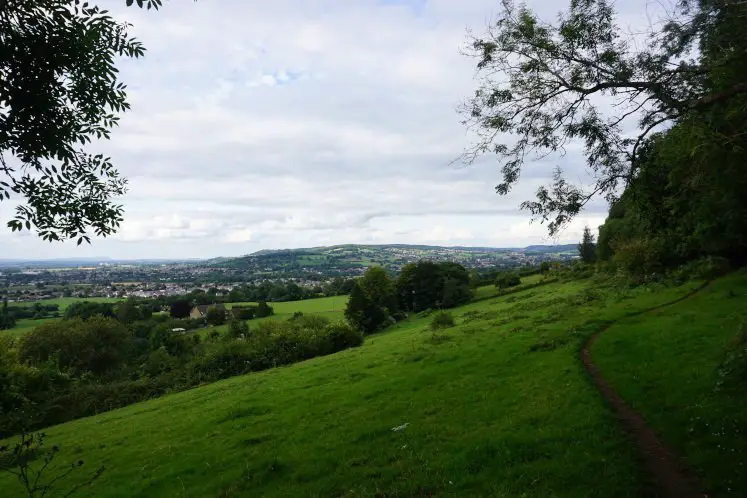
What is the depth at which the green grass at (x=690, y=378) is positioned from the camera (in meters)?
9.55

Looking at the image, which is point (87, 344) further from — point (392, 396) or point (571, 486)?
point (571, 486)

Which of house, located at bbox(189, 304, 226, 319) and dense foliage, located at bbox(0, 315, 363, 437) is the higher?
dense foliage, located at bbox(0, 315, 363, 437)

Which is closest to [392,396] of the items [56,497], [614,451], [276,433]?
[276,433]

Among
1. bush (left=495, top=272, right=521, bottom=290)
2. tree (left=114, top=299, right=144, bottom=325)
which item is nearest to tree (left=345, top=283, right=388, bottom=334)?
bush (left=495, top=272, right=521, bottom=290)

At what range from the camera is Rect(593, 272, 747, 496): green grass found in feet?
31.3

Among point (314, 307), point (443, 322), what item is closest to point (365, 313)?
point (443, 322)

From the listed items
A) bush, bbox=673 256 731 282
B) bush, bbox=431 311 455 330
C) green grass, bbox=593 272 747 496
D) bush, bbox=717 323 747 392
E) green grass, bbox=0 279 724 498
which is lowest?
bush, bbox=431 311 455 330

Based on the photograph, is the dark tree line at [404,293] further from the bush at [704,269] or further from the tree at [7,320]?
the tree at [7,320]

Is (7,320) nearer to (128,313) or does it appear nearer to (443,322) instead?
(128,313)

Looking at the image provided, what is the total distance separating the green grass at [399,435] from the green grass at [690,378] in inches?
47.3

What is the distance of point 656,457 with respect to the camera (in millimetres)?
10102

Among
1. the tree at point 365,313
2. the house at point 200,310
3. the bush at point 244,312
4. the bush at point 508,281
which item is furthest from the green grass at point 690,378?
the house at point 200,310

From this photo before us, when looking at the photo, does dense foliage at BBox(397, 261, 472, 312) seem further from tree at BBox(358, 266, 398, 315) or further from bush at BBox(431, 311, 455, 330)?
bush at BBox(431, 311, 455, 330)

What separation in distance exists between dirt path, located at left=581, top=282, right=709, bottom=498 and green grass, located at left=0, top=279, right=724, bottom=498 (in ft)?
1.21
